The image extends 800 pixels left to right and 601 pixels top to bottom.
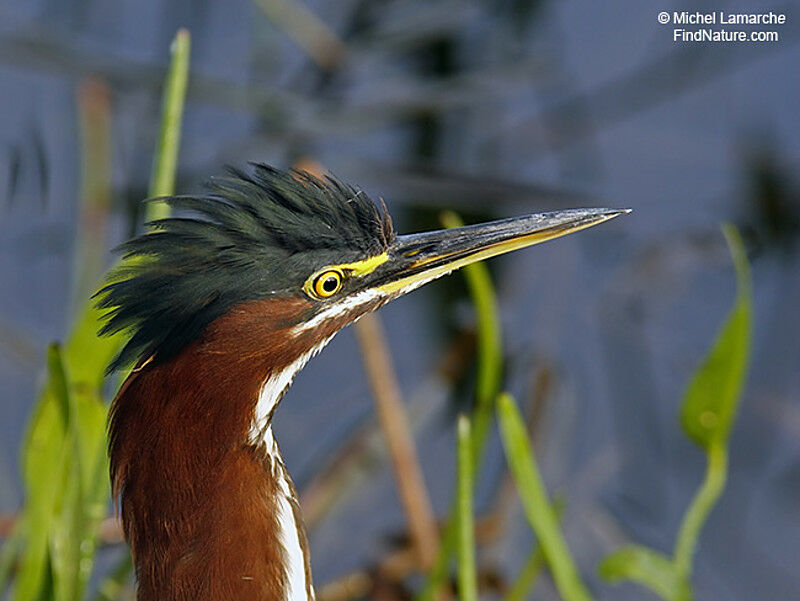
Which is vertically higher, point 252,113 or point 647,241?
point 252,113

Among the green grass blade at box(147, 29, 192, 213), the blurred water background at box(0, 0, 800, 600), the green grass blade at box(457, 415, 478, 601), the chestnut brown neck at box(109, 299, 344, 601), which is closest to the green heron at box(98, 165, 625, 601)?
the chestnut brown neck at box(109, 299, 344, 601)

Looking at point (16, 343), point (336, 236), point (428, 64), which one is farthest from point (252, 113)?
point (336, 236)

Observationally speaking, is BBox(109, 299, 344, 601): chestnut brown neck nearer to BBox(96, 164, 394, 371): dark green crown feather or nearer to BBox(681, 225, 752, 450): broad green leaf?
BBox(96, 164, 394, 371): dark green crown feather

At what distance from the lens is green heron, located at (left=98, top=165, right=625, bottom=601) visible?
1.85 meters

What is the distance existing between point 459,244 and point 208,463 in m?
0.55

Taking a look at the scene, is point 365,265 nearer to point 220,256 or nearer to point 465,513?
point 220,256

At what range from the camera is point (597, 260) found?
4.36 metres

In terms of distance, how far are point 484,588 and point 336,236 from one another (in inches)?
78.2

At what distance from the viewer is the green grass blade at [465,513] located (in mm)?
2072

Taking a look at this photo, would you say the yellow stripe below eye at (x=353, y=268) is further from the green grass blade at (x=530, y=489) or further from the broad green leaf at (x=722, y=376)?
the broad green leaf at (x=722, y=376)

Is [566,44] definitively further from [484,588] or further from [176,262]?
[176,262]

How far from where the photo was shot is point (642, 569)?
236 cm

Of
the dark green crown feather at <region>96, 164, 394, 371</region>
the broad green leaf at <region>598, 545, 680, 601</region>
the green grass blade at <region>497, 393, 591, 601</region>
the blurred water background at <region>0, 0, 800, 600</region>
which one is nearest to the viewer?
the dark green crown feather at <region>96, 164, 394, 371</region>

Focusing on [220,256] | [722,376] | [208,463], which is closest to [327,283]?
[220,256]
